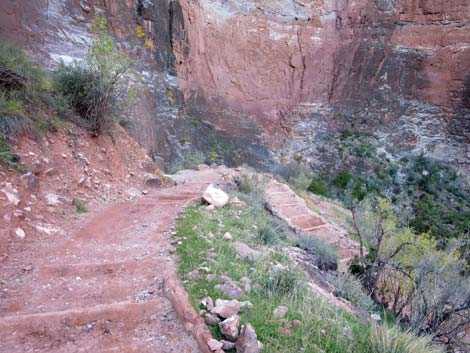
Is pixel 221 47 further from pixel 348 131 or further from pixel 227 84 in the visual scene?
pixel 348 131

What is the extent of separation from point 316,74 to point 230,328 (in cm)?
2800

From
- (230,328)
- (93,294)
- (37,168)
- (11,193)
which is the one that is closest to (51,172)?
(37,168)

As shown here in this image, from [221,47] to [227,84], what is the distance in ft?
9.38

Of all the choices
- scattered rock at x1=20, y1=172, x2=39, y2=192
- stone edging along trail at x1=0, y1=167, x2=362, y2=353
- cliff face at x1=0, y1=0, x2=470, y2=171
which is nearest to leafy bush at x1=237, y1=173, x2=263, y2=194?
stone edging along trail at x1=0, y1=167, x2=362, y2=353

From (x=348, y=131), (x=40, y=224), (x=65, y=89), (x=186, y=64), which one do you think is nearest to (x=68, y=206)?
(x=40, y=224)

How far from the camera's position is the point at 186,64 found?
70.4 ft

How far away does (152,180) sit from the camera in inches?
285

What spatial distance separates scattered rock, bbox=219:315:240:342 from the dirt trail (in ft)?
0.67

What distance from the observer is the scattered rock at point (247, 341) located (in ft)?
6.29

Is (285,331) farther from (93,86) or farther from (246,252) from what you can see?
(93,86)

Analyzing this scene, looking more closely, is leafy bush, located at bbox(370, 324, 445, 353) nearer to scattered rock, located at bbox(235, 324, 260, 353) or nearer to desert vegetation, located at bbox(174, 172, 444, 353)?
desert vegetation, located at bbox(174, 172, 444, 353)

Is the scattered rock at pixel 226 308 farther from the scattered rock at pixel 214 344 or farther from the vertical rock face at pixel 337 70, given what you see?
the vertical rock face at pixel 337 70

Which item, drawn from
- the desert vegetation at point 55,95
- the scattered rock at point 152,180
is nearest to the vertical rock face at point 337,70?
the scattered rock at point 152,180

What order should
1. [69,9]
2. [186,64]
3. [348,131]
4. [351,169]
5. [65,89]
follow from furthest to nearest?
1. [348,131]
2. [351,169]
3. [186,64]
4. [69,9]
5. [65,89]
